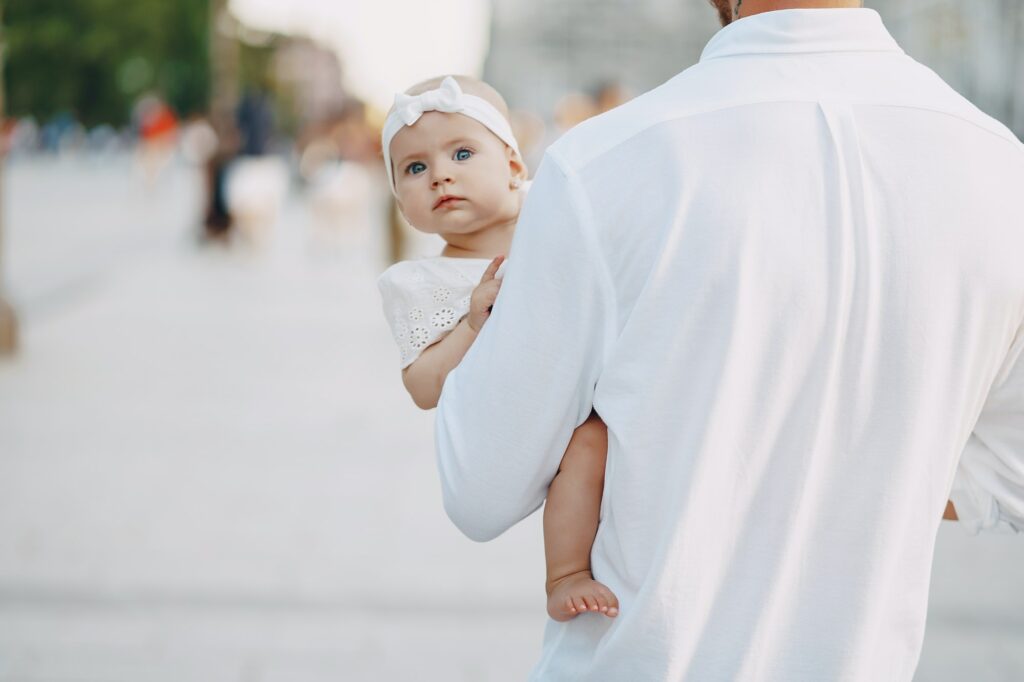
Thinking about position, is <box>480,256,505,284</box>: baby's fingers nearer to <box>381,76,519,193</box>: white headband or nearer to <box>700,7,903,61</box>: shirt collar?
<box>381,76,519,193</box>: white headband

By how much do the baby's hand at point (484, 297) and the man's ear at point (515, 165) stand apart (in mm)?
231

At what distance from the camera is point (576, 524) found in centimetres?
159

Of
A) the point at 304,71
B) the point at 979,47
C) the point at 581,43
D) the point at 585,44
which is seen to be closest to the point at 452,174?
the point at 979,47

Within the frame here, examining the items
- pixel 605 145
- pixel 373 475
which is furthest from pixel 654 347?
pixel 373 475

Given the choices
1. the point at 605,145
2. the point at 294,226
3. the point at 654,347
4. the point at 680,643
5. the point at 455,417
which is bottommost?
the point at 294,226

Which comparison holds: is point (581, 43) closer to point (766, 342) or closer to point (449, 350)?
point (449, 350)

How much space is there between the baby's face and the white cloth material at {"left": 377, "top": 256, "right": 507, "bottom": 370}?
0.18 ft

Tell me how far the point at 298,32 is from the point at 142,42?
34.1m

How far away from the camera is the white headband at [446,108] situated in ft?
5.97

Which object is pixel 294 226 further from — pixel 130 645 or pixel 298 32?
pixel 298 32

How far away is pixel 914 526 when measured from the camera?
4.85ft

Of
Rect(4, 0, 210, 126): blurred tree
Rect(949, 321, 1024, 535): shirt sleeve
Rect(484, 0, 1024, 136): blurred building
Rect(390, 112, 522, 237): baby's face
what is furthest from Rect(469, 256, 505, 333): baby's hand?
Rect(4, 0, 210, 126): blurred tree

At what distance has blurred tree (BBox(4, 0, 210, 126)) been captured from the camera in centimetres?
7175

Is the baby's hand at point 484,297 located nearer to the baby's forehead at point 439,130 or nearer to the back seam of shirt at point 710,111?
the baby's forehead at point 439,130
